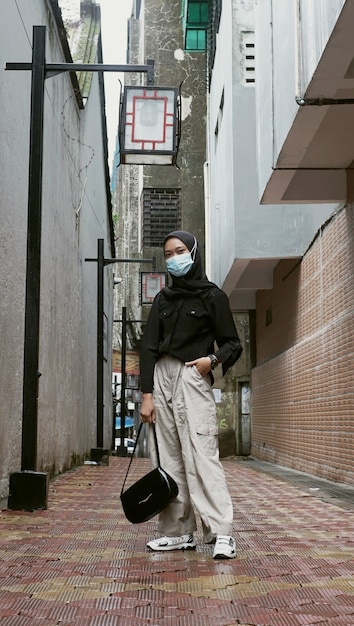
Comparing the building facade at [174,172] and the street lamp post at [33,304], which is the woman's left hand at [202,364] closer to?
the street lamp post at [33,304]

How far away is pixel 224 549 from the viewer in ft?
13.7

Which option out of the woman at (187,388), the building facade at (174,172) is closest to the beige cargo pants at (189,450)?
the woman at (187,388)

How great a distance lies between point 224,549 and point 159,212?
24730mm

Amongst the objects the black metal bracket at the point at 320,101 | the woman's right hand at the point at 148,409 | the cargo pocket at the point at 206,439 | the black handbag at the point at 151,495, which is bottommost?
the black handbag at the point at 151,495

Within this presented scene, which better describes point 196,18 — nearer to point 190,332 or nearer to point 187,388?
point 190,332

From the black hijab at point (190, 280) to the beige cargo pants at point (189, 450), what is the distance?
0.40 metres

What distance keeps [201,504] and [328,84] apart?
155 inches

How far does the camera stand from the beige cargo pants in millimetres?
4348

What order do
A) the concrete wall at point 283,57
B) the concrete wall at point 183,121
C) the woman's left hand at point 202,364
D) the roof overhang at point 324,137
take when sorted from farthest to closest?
the concrete wall at point 183,121, the concrete wall at point 283,57, the roof overhang at point 324,137, the woman's left hand at point 202,364

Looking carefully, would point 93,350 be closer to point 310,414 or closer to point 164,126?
point 310,414

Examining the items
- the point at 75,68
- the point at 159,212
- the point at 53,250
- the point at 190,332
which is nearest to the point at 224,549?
the point at 190,332

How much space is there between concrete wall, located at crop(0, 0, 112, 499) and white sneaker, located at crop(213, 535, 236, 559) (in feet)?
11.2

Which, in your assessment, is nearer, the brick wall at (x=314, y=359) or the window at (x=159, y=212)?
the brick wall at (x=314, y=359)

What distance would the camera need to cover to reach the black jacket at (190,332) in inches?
180
